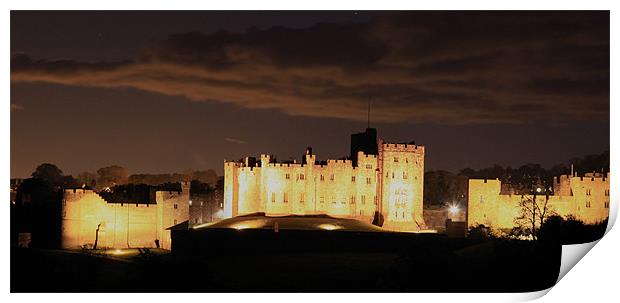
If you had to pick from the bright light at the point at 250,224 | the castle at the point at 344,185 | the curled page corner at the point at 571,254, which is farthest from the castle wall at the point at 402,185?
the curled page corner at the point at 571,254

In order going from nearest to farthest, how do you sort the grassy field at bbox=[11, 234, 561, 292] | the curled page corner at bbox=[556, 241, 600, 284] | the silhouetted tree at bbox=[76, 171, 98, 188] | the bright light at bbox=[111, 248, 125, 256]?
the curled page corner at bbox=[556, 241, 600, 284]
the grassy field at bbox=[11, 234, 561, 292]
the bright light at bbox=[111, 248, 125, 256]
the silhouetted tree at bbox=[76, 171, 98, 188]

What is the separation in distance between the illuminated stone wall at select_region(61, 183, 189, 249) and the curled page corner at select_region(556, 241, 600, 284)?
6122mm

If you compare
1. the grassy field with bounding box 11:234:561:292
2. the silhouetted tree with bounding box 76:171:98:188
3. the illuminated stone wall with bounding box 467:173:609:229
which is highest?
the silhouetted tree with bounding box 76:171:98:188

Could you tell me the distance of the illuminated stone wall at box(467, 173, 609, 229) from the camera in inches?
806

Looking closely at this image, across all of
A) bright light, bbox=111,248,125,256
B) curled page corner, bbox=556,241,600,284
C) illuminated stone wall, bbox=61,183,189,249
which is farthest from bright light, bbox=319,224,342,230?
curled page corner, bbox=556,241,600,284

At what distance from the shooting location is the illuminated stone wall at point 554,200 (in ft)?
67.2

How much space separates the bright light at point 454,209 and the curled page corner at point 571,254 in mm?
3656

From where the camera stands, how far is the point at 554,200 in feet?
68.5

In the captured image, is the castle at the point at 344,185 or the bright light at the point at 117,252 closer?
the bright light at the point at 117,252

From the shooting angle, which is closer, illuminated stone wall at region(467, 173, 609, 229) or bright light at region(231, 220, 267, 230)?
bright light at region(231, 220, 267, 230)

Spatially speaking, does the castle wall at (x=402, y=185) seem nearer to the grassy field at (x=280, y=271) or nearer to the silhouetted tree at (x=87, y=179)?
the grassy field at (x=280, y=271)

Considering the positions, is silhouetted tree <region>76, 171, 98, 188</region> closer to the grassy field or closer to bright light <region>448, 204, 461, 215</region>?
the grassy field

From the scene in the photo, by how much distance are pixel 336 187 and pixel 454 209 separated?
2.61 m

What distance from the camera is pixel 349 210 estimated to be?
818 inches
